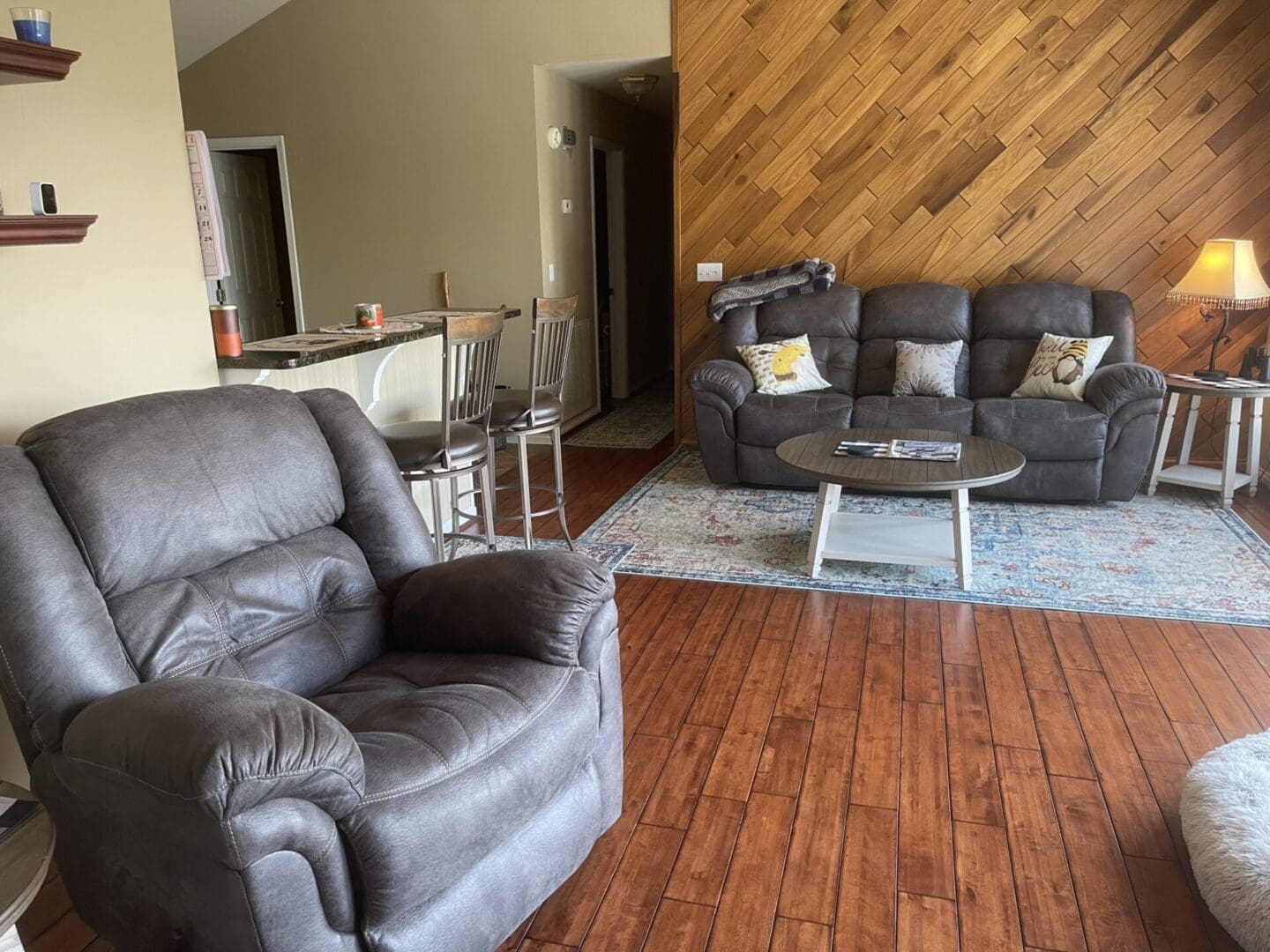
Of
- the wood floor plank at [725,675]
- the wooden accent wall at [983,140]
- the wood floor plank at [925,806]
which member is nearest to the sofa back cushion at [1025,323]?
the wooden accent wall at [983,140]

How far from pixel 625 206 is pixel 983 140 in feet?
10.8

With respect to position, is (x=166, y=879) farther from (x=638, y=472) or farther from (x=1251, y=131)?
(x=1251, y=131)

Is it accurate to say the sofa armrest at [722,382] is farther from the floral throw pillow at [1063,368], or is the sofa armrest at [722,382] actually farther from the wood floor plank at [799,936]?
the wood floor plank at [799,936]

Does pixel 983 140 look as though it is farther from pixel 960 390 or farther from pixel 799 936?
pixel 799 936

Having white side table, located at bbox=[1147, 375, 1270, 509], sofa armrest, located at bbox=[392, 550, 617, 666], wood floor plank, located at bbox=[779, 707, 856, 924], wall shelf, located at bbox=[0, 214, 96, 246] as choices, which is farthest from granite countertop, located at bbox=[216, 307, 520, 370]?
white side table, located at bbox=[1147, 375, 1270, 509]

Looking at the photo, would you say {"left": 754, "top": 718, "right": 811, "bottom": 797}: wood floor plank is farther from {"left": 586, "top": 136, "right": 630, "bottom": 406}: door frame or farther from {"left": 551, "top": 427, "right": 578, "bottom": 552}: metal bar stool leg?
{"left": 586, "top": 136, "right": 630, "bottom": 406}: door frame

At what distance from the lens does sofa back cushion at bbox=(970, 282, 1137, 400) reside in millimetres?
5016

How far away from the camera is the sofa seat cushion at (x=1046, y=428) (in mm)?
4500

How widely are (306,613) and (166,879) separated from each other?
692 mm

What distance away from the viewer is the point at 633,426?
6.92 metres

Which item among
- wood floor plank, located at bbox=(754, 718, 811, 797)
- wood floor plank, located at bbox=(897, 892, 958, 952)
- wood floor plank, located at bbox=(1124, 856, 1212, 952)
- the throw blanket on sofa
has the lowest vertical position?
wood floor plank, located at bbox=(1124, 856, 1212, 952)

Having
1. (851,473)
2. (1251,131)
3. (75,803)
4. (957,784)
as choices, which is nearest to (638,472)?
(851,473)

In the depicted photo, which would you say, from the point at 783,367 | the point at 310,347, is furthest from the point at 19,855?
the point at 783,367

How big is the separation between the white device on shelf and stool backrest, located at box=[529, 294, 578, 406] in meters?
1.77
